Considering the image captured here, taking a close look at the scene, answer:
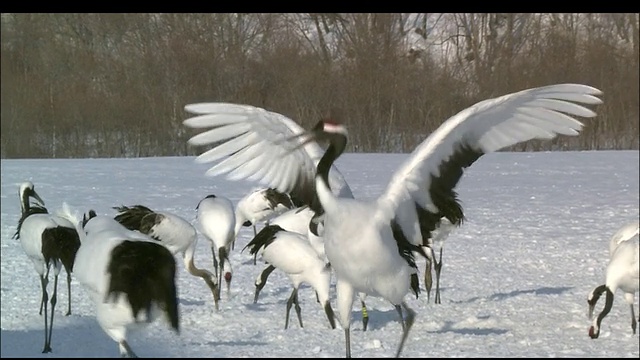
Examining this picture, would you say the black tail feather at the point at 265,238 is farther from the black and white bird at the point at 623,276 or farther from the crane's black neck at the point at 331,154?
the black and white bird at the point at 623,276

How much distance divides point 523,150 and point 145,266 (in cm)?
1725

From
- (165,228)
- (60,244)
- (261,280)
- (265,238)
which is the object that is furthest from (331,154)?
(165,228)

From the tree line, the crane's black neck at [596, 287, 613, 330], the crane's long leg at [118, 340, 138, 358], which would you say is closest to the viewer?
the crane's long leg at [118, 340, 138, 358]

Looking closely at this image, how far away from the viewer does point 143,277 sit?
3.99m

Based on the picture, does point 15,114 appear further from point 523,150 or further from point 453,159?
point 453,159

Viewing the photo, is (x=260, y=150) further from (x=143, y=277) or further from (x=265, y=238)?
(x=265, y=238)

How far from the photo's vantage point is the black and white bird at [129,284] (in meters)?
3.96

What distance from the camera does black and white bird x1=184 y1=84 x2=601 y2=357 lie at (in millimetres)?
4039

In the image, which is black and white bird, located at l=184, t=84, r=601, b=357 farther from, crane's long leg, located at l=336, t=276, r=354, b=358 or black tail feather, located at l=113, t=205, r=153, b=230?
black tail feather, located at l=113, t=205, r=153, b=230

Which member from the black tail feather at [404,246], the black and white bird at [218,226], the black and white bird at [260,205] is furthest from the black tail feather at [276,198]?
the black tail feather at [404,246]

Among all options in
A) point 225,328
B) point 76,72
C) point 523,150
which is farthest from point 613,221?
point 76,72

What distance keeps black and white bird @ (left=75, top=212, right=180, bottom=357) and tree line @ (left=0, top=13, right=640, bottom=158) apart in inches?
623

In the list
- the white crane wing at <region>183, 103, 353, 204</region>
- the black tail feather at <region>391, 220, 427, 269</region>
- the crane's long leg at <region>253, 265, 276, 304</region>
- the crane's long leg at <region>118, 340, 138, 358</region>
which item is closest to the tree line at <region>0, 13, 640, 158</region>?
the crane's long leg at <region>253, 265, 276, 304</region>

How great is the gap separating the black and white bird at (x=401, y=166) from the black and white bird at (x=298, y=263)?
88cm
